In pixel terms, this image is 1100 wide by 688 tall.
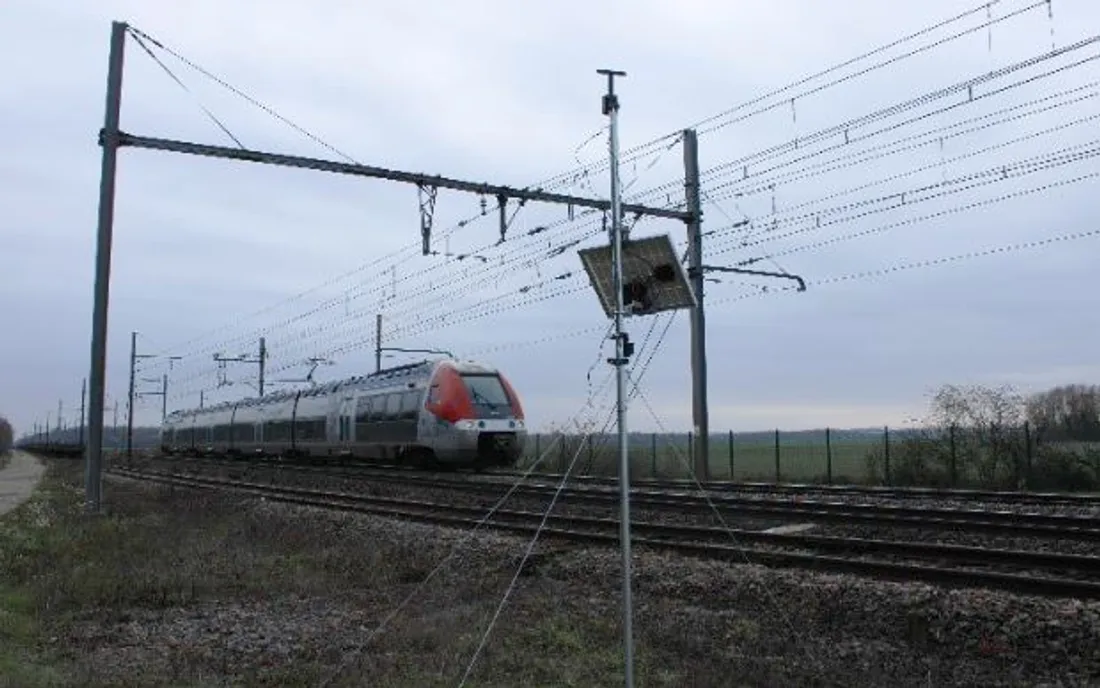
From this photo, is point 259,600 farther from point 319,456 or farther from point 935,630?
point 319,456

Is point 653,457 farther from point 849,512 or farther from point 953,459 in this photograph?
point 849,512

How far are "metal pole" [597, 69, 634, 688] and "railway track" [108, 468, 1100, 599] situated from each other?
4.99m

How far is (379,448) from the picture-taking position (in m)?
32.8

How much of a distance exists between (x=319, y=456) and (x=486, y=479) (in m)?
15.3

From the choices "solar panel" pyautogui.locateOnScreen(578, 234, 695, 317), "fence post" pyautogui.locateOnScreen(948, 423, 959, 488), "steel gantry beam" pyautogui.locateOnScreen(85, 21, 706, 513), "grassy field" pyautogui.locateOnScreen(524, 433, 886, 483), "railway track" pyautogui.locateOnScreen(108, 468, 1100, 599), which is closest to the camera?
"solar panel" pyautogui.locateOnScreen(578, 234, 695, 317)

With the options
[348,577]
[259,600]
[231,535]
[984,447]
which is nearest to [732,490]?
[984,447]

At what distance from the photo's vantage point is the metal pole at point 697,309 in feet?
85.0

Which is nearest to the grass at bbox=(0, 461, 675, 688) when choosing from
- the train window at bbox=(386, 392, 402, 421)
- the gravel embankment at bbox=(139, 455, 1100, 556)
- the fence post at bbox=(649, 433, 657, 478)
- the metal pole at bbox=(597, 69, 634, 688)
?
the metal pole at bbox=(597, 69, 634, 688)

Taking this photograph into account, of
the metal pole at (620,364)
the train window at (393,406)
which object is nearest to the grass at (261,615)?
the metal pole at (620,364)

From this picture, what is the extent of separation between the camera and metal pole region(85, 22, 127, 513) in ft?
60.6

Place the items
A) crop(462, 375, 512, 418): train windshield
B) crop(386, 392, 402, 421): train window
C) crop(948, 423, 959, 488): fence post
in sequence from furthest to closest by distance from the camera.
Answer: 1. crop(386, 392, 402, 421): train window
2. crop(462, 375, 512, 418): train windshield
3. crop(948, 423, 959, 488): fence post

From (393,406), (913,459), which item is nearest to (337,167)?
(393,406)

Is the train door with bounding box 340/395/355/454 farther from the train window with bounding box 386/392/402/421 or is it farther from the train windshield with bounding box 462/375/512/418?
the train windshield with bounding box 462/375/512/418

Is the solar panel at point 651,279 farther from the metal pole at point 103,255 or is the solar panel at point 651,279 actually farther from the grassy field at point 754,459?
the grassy field at point 754,459
